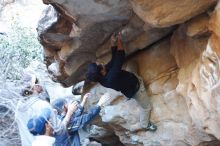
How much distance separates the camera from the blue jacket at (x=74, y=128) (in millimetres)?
4992

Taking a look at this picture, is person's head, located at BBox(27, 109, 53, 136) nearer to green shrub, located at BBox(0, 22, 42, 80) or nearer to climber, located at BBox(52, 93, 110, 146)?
climber, located at BBox(52, 93, 110, 146)

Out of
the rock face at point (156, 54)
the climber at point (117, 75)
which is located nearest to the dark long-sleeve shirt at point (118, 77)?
the climber at point (117, 75)

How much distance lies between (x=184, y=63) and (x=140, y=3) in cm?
122

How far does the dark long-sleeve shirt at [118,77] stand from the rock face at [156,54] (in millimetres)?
247

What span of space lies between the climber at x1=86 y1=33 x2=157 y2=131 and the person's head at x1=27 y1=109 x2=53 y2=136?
680 mm

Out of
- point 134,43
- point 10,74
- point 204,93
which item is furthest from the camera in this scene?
point 10,74

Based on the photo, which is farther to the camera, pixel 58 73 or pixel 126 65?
pixel 58 73

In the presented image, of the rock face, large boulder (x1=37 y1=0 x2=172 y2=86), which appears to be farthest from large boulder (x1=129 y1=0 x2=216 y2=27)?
large boulder (x1=37 y1=0 x2=172 y2=86)

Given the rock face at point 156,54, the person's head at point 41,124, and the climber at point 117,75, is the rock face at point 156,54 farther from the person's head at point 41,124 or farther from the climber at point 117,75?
the person's head at point 41,124

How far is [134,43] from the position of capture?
189 inches

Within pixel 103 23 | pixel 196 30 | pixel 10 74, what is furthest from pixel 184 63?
pixel 10 74

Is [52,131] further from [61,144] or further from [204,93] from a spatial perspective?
[204,93]

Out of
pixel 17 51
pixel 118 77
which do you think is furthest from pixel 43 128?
pixel 17 51

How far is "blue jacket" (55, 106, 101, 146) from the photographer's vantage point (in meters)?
4.99
